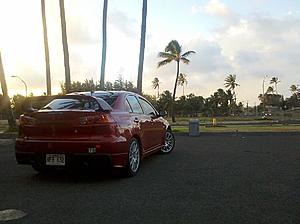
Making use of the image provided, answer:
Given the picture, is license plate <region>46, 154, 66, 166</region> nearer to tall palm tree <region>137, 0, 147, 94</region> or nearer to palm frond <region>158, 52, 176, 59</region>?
tall palm tree <region>137, 0, 147, 94</region>

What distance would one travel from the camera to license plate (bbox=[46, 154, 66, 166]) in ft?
20.3

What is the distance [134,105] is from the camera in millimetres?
7660

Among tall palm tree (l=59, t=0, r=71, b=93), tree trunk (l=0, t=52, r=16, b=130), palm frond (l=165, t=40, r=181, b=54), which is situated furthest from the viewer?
palm frond (l=165, t=40, r=181, b=54)

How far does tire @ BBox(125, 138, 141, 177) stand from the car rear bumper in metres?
0.24

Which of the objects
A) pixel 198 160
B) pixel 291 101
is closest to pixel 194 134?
pixel 198 160

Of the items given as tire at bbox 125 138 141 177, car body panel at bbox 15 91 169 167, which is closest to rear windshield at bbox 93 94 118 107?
car body panel at bbox 15 91 169 167

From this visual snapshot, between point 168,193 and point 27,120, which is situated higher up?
point 27,120

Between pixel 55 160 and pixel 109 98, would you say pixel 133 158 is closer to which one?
pixel 109 98

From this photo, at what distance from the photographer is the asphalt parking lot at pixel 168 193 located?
14.3 feet

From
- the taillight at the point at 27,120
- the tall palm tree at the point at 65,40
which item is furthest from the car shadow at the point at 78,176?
the tall palm tree at the point at 65,40

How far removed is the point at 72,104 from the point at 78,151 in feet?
3.00

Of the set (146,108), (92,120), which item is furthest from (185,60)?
(92,120)

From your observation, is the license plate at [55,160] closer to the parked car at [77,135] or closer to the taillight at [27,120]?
the parked car at [77,135]

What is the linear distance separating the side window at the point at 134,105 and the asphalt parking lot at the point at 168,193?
1113mm
